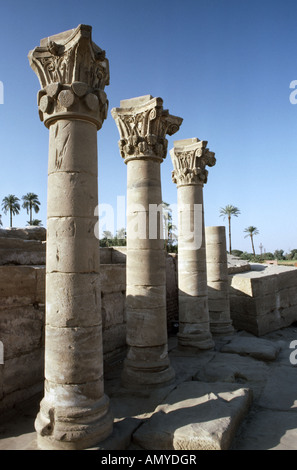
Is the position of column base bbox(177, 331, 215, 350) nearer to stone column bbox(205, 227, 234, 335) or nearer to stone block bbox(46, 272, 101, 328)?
stone column bbox(205, 227, 234, 335)

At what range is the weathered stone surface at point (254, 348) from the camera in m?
8.84

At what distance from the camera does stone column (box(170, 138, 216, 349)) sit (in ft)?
32.2

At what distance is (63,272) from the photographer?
4.86m

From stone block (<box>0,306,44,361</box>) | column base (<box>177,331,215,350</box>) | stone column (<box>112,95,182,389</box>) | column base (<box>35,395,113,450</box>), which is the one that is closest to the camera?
column base (<box>35,395,113,450</box>)

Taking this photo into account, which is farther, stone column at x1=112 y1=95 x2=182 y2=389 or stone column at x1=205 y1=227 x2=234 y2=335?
stone column at x1=205 y1=227 x2=234 y2=335

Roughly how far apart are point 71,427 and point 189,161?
7656 millimetres

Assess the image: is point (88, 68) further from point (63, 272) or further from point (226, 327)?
point (226, 327)

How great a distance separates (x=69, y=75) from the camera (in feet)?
16.6

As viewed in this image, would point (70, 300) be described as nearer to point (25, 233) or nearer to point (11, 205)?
point (25, 233)

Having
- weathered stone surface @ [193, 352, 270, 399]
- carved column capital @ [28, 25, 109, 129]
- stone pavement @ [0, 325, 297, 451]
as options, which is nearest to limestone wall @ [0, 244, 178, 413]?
stone pavement @ [0, 325, 297, 451]

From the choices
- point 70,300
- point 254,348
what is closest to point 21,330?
point 70,300

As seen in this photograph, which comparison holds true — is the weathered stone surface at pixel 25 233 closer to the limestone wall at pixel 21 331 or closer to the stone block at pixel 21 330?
the limestone wall at pixel 21 331

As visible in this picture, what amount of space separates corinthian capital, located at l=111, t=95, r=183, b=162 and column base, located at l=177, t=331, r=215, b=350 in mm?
4899

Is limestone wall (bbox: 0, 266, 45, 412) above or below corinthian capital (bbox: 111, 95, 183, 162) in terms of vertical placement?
below
